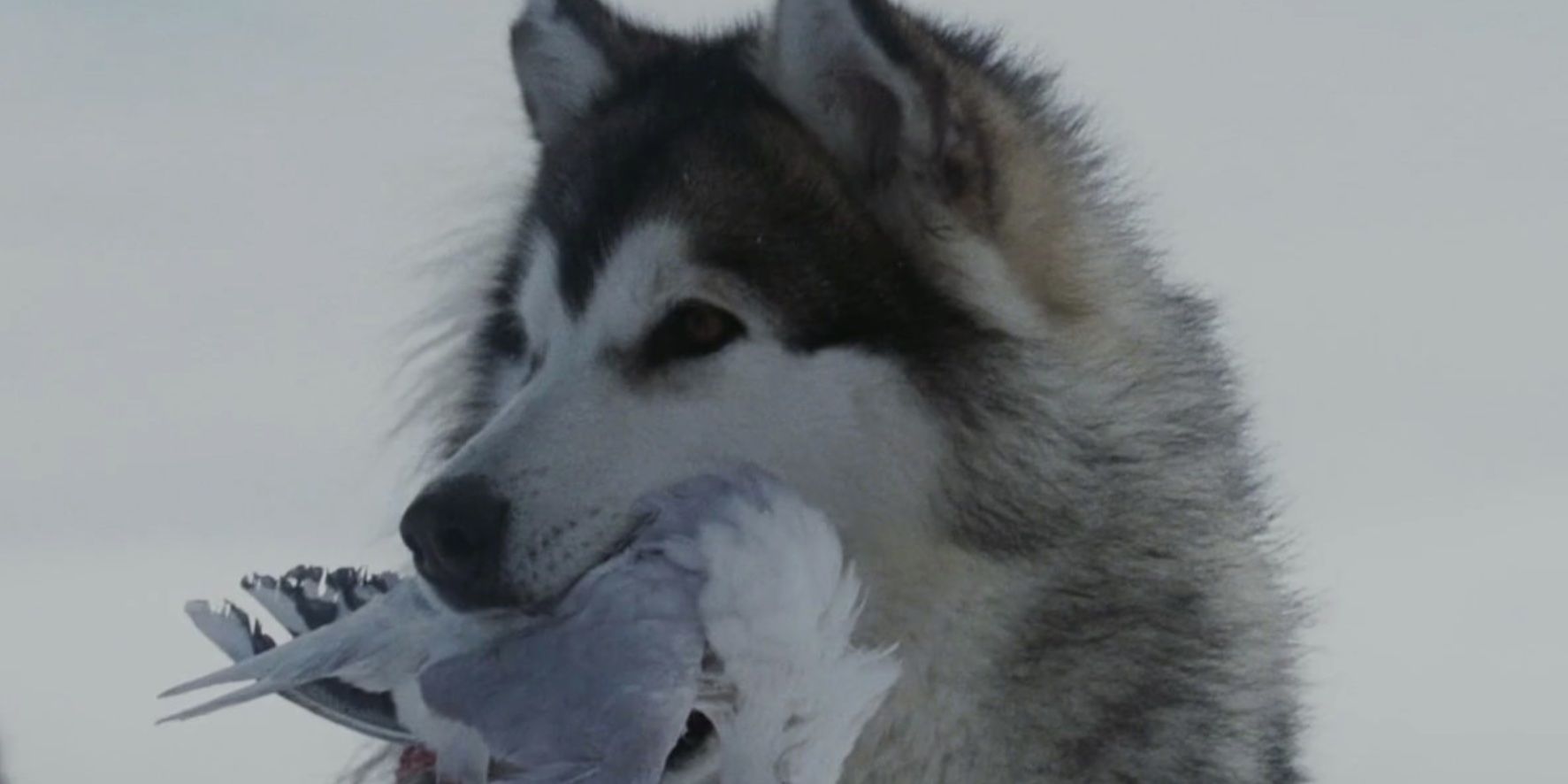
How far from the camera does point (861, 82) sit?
12.6 feet

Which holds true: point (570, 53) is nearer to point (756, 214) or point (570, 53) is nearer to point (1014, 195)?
point (756, 214)

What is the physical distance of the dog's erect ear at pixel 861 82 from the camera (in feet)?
12.4

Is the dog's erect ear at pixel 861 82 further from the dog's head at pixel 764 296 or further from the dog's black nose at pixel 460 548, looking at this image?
the dog's black nose at pixel 460 548

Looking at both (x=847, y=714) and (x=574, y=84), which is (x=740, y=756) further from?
(x=574, y=84)

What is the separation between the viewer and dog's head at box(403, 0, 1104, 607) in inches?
134

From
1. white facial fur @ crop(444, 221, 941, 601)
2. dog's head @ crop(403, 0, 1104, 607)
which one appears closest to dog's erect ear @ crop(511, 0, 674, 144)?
dog's head @ crop(403, 0, 1104, 607)

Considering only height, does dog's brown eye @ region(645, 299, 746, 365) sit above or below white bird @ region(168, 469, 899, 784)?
above

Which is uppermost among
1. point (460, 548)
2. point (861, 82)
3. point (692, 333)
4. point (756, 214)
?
point (861, 82)

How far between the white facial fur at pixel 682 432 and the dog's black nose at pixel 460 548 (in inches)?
1.2

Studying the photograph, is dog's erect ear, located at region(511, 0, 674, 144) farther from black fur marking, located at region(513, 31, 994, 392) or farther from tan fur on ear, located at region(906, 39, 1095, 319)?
tan fur on ear, located at region(906, 39, 1095, 319)

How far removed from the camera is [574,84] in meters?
4.39

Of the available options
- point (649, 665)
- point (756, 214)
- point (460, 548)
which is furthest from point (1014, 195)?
point (649, 665)

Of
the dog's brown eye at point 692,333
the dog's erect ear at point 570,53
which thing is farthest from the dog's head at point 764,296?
the dog's erect ear at point 570,53

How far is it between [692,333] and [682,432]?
0.19 m
